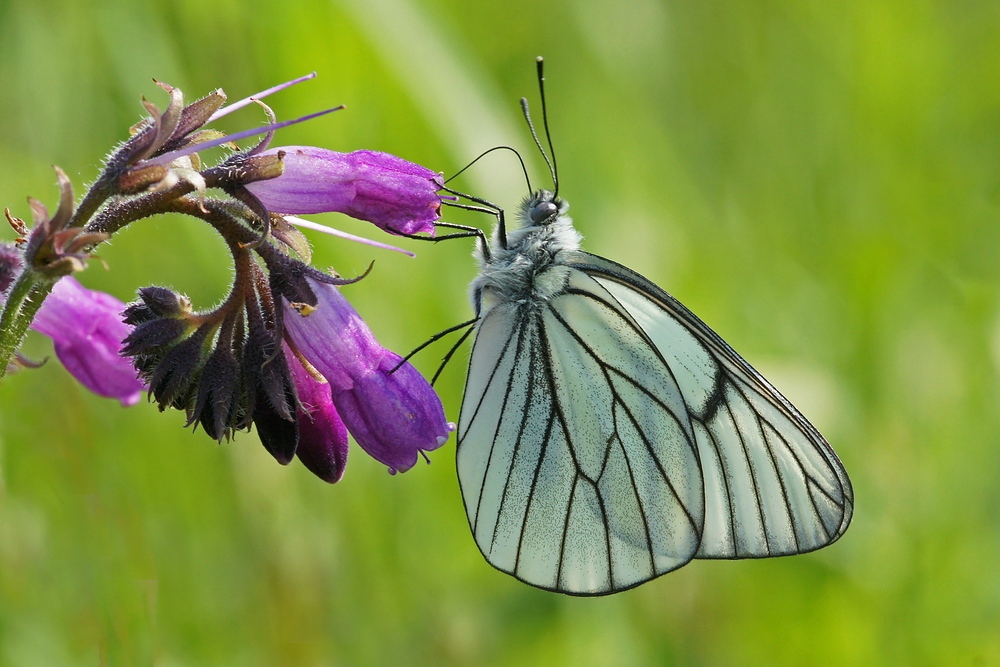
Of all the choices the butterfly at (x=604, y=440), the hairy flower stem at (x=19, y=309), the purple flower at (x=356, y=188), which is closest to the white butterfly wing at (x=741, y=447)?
the butterfly at (x=604, y=440)

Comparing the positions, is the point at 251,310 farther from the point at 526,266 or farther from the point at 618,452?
the point at 618,452

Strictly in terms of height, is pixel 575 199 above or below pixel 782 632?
above

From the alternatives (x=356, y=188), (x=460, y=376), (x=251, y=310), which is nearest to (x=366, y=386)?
(x=251, y=310)

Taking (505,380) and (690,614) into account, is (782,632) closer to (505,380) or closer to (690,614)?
(690,614)

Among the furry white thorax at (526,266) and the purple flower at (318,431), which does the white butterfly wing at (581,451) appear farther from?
the purple flower at (318,431)

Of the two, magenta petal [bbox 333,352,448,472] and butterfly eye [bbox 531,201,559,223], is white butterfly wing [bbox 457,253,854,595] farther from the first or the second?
magenta petal [bbox 333,352,448,472]

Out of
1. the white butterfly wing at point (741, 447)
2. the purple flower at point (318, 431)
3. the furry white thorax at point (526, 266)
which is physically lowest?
the purple flower at point (318, 431)

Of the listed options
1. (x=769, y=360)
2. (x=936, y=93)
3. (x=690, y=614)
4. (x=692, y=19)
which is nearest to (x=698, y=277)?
(x=769, y=360)

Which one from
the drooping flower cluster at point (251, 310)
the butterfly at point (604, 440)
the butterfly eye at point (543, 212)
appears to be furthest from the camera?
the butterfly eye at point (543, 212)
